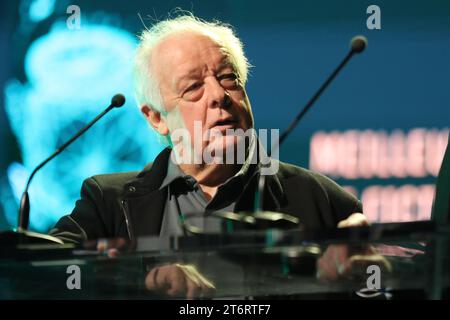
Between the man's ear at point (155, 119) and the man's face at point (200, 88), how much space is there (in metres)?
0.02

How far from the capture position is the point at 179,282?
160cm

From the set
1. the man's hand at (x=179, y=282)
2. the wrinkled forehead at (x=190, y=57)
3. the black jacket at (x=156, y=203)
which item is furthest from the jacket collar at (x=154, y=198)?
the man's hand at (x=179, y=282)

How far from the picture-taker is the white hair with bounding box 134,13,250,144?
2.34 meters

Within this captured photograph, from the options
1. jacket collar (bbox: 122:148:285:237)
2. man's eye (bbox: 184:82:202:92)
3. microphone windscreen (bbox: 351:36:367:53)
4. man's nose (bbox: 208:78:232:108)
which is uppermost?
microphone windscreen (bbox: 351:36:367:53)

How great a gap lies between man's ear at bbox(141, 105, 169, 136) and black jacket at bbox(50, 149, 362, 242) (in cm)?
8

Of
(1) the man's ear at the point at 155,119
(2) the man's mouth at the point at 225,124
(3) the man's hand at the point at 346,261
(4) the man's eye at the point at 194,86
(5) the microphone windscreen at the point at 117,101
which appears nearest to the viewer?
(3) the man's hand at the point at 346,261

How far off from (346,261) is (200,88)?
899 mm

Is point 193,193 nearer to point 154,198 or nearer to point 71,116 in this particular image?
point 154,198

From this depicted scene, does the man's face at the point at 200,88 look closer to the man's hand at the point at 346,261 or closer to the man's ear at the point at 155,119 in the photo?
the man's ear at the point at 155,119

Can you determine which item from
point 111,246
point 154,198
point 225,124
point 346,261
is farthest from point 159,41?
point 346,261

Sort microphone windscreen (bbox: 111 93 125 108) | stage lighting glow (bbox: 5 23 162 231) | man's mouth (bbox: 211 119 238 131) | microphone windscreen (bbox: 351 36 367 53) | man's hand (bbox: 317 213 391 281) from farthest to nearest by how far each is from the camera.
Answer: stage lighting glow (bbox: 5 23 162 231), man's mouth (bbox: 211 119 238 131), microphone windscreen (bbox: 111 93 125 108), microphone windscreen (bbox: 351 36 367 53), man's hand (bbox: 317 213 391 281)

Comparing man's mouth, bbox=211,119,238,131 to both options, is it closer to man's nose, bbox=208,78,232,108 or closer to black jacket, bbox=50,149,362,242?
man's nose, bbox=208,78,232,108

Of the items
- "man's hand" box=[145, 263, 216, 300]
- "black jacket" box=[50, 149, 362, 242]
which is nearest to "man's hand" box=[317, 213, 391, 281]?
"man's hand" box=[145, 263, 216, 300]

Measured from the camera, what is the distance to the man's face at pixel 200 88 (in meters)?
2.21
